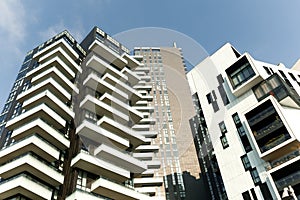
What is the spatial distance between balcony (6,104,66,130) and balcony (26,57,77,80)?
8123 mm

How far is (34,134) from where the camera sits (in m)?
27.8

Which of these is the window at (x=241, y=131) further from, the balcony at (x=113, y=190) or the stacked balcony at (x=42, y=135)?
the stacked balcony at (x=42, y=135)

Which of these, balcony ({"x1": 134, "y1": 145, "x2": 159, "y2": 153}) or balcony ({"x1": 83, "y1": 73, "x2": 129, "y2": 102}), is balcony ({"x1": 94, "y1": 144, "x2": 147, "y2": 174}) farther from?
balcony ({"x1": 83, "y1": 73, "x2": 129, "y2": 102})

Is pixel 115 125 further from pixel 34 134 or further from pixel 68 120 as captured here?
pixel 34 134

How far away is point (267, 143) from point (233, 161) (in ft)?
19.5

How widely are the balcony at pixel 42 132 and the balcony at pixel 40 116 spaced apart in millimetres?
1346

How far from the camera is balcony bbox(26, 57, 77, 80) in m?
36.3

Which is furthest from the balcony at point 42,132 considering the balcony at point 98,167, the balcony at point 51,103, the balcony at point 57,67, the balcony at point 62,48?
the balcony at point 62,48

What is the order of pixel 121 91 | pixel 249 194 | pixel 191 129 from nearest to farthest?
pixel 249 194, pixel 121 91, pixel 191 129

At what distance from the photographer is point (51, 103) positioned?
31.7 meters

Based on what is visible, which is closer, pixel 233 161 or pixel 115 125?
pixel 115 125

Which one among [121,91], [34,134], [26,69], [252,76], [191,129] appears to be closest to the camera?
[34,134]

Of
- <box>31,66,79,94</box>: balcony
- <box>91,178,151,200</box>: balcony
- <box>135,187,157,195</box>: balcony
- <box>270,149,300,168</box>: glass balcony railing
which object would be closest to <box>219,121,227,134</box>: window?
<box>270,149,300,168</box>: glass balcony railing

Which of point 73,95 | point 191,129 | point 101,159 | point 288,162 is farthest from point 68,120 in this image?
point 191,129
